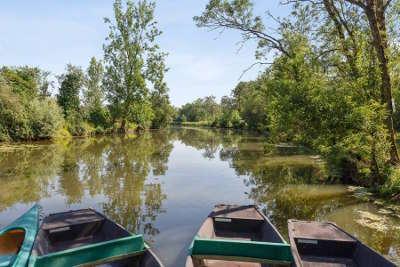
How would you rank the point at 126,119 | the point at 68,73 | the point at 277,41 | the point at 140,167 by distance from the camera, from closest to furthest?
the point at 277,41
the point at 140,167
the point at 68,73
the point at 126,119

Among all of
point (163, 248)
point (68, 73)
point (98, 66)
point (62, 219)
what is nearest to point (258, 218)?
point (163, 248)

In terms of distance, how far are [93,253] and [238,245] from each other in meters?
2.10

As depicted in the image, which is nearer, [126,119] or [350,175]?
[350,175]

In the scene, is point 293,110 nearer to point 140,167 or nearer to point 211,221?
point 211,221

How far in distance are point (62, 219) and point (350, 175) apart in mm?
11476

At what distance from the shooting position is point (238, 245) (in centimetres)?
452

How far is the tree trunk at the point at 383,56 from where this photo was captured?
1027cm

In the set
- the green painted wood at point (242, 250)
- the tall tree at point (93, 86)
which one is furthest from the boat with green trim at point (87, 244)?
the tall tree at point (93, 86)

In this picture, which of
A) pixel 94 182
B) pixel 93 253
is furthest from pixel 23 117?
pixel 93 253

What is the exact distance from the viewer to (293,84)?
10.4 metres

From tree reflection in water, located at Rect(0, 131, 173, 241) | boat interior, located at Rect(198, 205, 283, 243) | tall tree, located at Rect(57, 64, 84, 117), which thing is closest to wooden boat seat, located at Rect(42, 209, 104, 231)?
tree reflection in water, located at Rect(0, 131, 173, 241)

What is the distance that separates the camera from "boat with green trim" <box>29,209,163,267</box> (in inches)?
162

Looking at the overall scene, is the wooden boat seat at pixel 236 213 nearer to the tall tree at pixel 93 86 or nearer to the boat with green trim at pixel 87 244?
the boat with green trim at pixel 87 244

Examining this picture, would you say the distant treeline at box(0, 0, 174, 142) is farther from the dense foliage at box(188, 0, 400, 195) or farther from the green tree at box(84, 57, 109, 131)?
the dense foliage at box(188, 0, 400, 195)
